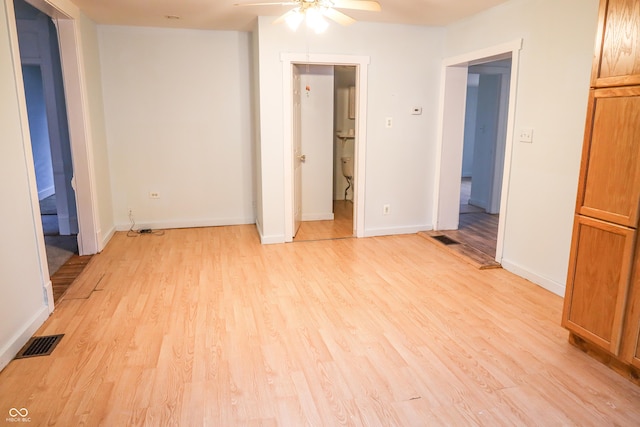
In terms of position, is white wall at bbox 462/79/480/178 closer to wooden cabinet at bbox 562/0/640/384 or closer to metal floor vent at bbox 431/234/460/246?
metal floor vent at bbox 431/234/460/246

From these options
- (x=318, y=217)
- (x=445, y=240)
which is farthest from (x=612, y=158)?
(x=318, y=217)

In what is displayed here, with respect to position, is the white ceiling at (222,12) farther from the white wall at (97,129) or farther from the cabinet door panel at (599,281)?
the cabinet door panel at (599,281)

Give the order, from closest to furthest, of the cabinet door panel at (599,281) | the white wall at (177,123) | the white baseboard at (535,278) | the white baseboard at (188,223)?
the cabinet door panel at (599,281)
the white baseboard at (535,278)
the white wall at (177,123)
the white baseboard at (188,223)

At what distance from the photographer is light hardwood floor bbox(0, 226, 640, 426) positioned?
2.05 metres

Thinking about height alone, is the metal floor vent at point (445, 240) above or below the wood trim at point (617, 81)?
below

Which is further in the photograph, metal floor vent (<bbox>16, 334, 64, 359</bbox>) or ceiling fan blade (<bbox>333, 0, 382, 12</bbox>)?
ceiling fan blade (<bbox>333, 0, 382, 12</bbox>)

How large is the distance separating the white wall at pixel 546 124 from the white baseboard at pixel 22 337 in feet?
12.5

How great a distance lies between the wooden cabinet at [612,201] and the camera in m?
2.13

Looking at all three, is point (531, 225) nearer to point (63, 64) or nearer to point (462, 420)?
point (462, 420)

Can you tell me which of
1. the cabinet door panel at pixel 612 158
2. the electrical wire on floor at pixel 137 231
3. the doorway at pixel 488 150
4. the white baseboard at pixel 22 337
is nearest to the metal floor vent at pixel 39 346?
the white baseboard at pixel 22 337

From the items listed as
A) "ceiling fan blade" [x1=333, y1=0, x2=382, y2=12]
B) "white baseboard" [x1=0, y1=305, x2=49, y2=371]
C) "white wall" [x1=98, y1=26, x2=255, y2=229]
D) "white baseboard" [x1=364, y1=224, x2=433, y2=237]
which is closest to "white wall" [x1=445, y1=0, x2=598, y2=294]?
"white baseboard" [x1=364, y1=224, x2=433, y2=237]

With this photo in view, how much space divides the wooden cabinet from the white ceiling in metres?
1.92

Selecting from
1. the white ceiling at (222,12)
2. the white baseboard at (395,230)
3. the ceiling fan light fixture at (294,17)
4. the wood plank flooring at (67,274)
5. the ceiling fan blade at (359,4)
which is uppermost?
the white ceiling at (222,12)

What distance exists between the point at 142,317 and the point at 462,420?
2.20 m
